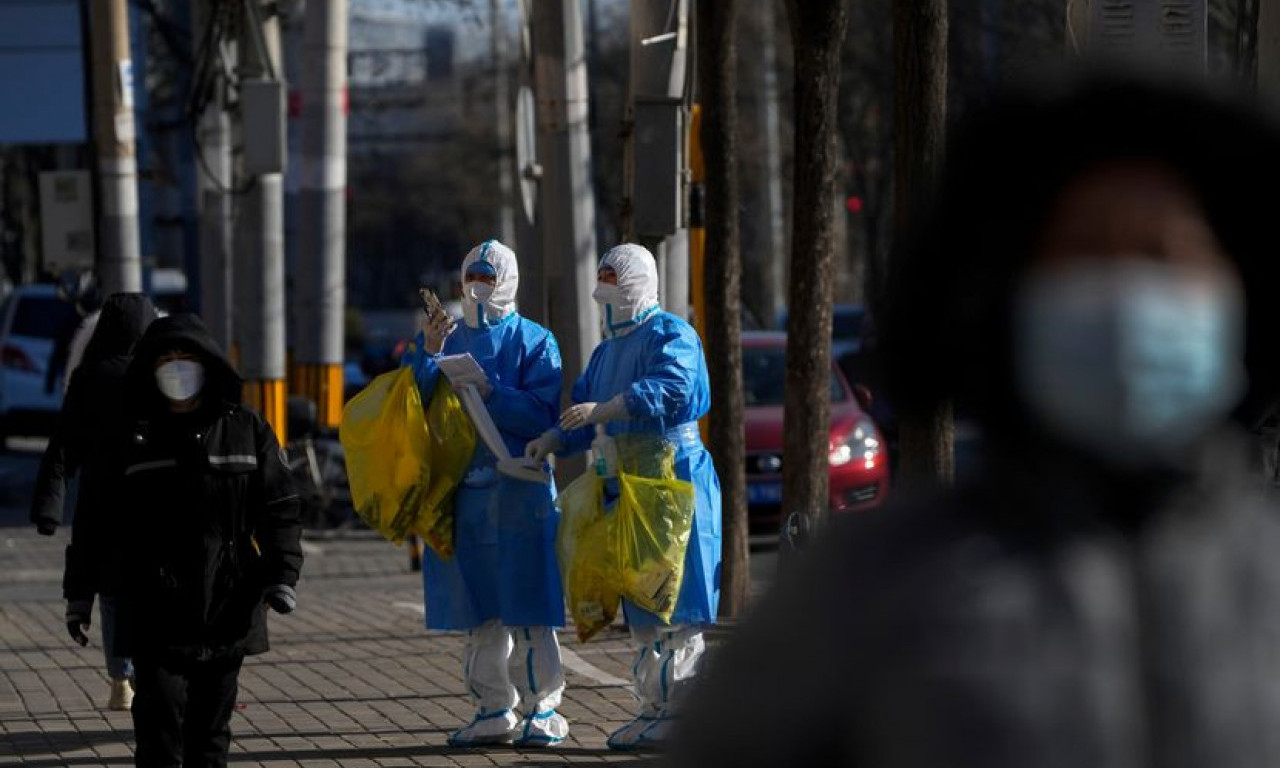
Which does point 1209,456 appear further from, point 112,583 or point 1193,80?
point 112,583

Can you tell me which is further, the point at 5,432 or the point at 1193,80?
the point at 5,432

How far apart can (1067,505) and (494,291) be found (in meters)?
7.36

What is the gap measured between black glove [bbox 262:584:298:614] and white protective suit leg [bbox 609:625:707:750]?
1.82m

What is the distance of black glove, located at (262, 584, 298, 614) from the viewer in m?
7.15

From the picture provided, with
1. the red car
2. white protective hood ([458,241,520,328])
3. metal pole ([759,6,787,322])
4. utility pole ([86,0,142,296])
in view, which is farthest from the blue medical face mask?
metal pole ([759,6,787,322])

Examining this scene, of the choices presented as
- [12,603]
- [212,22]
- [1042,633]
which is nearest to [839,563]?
[1042,633]

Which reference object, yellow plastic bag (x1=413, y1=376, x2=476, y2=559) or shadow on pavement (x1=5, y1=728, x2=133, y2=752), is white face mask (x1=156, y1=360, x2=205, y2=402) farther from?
shadow on pavement (x1=5, y1=728, x2=133, y2=752)

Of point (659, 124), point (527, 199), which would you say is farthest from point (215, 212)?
point (659, 124)

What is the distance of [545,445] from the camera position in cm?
875

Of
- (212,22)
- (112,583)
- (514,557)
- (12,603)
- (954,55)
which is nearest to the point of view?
(112,583)

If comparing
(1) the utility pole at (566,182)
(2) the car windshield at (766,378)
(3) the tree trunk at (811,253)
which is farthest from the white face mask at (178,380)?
(2) the car windshield at (766,378)

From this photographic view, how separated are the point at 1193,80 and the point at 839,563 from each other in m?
0.49

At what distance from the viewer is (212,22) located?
1877 centimetres

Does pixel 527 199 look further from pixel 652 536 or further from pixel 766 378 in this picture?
pixel 652 536
